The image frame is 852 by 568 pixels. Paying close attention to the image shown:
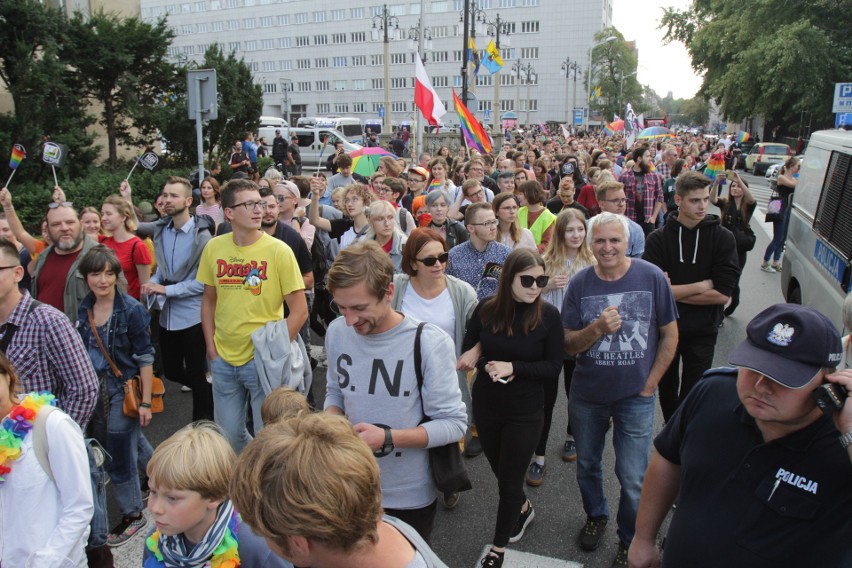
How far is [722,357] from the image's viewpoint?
6.79 meters

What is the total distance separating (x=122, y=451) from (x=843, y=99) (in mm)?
15086

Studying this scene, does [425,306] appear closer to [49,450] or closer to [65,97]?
[49,450]

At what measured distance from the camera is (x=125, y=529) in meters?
3.95

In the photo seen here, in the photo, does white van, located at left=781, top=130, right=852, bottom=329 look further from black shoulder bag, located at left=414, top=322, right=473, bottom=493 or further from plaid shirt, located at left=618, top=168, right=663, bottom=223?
black shoulder bag, located at left=414, top=322, right=473, bottom=493

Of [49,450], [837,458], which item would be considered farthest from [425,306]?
[837,458]

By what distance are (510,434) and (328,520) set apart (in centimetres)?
216

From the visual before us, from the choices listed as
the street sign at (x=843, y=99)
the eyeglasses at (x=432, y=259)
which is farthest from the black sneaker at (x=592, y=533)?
the street sign at (x=843, y=99)

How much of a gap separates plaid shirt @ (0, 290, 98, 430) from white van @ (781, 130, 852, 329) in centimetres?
508

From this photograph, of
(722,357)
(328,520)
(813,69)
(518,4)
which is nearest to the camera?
(328,520)

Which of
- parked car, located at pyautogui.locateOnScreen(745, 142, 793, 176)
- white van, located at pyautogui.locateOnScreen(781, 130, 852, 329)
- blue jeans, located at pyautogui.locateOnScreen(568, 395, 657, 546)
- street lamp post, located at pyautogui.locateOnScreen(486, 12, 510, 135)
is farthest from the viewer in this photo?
parked car, located at pyautogui.locateOnScreen(745, 142, 793, 176)

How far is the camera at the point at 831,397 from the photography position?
1724 millimetres

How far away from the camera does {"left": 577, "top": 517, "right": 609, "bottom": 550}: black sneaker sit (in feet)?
12.2

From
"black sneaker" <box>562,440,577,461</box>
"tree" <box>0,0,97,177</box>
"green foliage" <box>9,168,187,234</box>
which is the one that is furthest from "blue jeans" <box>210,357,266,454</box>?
"tree" <box>0,0,97,177</box>

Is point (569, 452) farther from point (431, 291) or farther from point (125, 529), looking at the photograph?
point (125, 529)
